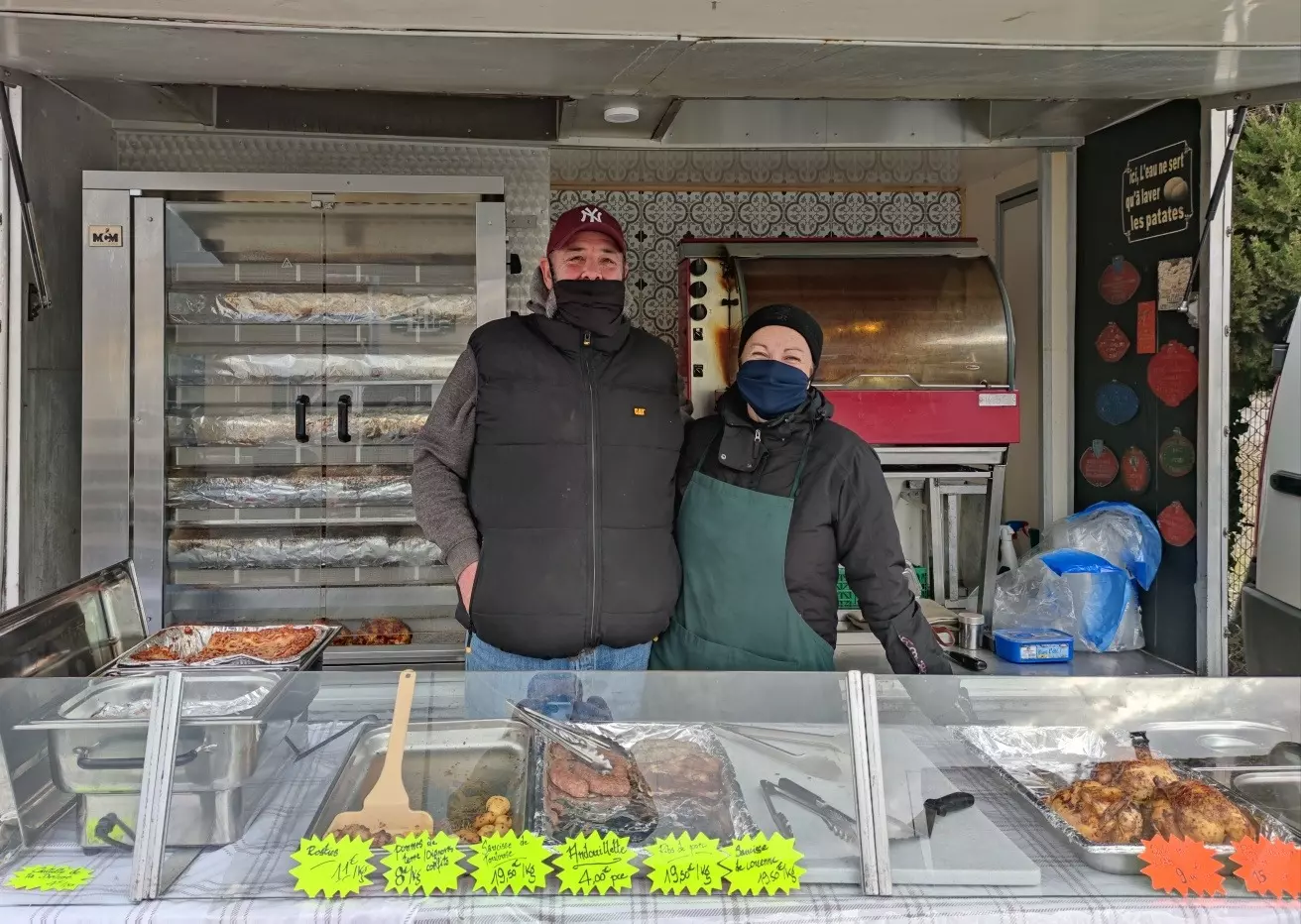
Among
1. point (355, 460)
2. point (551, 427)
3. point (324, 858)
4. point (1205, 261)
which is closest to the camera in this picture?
point (324, 858)

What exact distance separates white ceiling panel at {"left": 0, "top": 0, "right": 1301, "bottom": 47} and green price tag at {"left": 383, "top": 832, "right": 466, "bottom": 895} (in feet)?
5.42

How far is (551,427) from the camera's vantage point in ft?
6.95

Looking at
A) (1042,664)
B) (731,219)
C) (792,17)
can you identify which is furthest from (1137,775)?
(731,219)

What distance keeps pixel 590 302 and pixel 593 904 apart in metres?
1.28

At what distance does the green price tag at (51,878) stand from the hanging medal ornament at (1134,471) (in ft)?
12.1

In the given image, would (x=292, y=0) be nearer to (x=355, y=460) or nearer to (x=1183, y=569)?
(x=355, y=460)

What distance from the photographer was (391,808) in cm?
145

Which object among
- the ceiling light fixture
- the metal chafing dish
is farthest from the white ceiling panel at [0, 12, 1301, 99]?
the metal chafing dish

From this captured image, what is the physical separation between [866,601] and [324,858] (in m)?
1.23

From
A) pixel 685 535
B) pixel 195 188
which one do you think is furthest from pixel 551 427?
pixel 195 188

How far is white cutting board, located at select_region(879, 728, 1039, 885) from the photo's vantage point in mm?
1354

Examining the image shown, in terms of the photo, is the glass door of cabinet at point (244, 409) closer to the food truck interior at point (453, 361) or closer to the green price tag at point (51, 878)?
the food truck interior at point (453, 361)

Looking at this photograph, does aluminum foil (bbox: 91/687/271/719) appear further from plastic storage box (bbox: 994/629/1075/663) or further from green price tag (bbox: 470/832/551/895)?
plastic storage box (bbox: 994/629/1075/663)

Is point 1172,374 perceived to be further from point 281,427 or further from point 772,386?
point 281,427
